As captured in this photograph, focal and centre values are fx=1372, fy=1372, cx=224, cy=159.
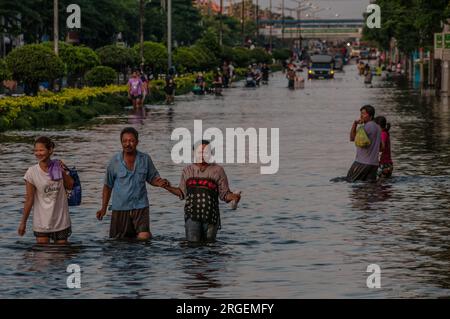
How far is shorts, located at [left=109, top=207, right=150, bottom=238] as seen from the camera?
15.8 m

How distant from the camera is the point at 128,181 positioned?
51.4 ft

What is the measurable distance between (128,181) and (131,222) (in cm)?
57

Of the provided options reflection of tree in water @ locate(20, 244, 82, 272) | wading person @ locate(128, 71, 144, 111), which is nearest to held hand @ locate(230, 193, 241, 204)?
reflection of tree in water @ locate(20, 244, 82, 272)

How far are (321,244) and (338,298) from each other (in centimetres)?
389

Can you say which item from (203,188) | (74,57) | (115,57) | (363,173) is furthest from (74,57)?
(203,188)

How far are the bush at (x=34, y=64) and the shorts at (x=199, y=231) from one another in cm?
3470

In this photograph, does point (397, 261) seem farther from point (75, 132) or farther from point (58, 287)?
point (75, 132)

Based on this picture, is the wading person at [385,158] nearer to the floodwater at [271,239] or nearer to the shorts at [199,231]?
the floodwater at [271,239]

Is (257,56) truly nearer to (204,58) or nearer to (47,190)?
(204,58)

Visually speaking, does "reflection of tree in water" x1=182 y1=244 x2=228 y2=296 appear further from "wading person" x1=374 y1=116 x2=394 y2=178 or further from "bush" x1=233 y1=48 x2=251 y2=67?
"bush" x1=233 y1=48 x2=251 y2=67

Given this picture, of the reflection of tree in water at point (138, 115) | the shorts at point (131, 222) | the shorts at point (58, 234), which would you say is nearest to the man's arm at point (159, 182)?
the shorts at point (131, 222)

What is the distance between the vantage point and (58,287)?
1352 centimetres

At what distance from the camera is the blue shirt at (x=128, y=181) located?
15633mm
